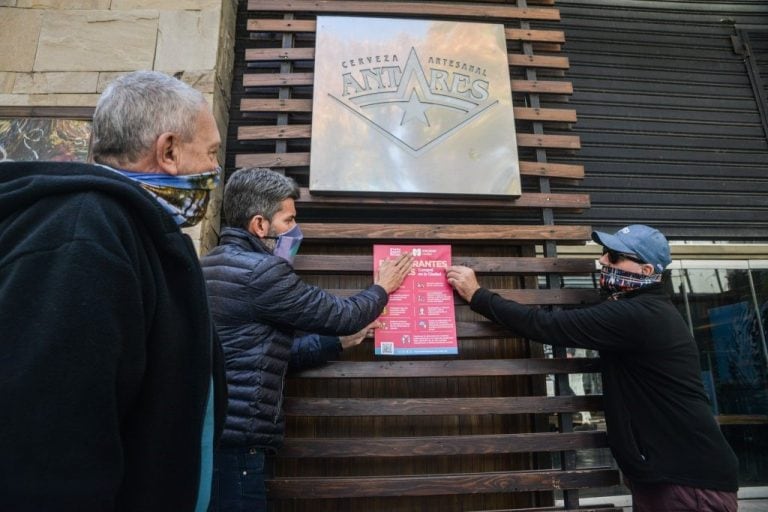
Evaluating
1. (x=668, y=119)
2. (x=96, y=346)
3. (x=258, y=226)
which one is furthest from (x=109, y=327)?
(x=668, y=119)

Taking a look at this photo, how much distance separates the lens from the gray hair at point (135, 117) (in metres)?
1.21

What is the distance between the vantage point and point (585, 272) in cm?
289

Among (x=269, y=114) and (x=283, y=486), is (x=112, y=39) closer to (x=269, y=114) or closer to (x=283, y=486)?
(x=269, y=114)

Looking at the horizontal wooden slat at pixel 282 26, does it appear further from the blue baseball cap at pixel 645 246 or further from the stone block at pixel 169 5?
the blue baseball cap at pixel 645 246

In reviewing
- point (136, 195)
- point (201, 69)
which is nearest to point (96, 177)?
point (136, 195)

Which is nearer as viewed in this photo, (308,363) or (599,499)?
(308,363)

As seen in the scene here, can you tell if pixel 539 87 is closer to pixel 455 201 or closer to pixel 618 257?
pixel 455 201

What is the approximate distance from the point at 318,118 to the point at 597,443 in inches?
97.1

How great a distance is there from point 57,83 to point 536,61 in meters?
3.23

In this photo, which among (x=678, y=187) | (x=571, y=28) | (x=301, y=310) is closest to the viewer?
(x=301, y=310)

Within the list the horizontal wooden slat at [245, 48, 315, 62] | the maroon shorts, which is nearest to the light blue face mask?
the horizontal wooden slat at [245, 48, 315, 62]

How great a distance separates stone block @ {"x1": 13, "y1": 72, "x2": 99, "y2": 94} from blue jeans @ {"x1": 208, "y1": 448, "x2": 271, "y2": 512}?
263 centimetres

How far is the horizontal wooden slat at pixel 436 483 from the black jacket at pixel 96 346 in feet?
4.72

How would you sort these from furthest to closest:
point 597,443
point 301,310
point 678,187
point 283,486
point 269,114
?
point 678,187, point 269,114, point 597,443, point 283,486, point 301,310
